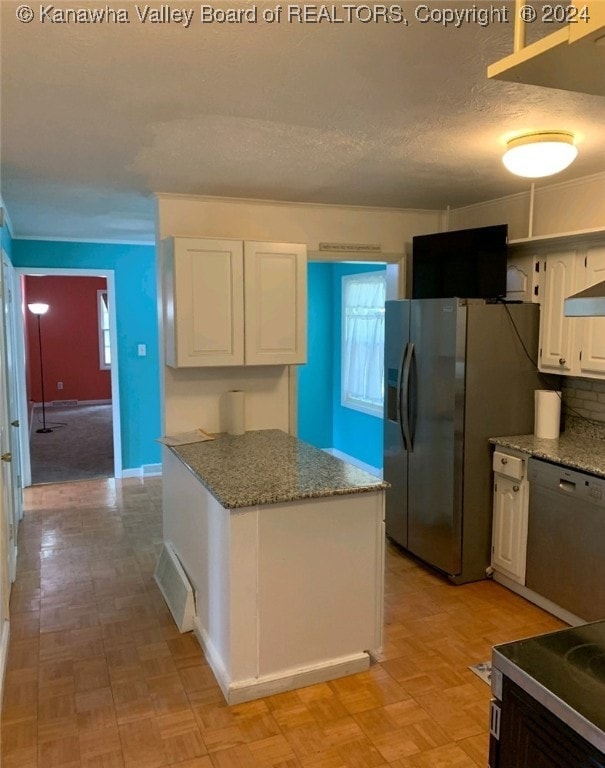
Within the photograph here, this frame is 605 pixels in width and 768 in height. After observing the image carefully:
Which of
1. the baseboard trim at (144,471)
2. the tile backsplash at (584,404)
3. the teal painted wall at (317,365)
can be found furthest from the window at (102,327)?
the tile backsplash at (584,404)

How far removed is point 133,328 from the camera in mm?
5922

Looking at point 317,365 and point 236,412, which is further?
point 317,365

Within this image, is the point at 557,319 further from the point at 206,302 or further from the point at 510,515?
the point at 206,302

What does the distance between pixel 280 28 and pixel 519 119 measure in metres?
1.17

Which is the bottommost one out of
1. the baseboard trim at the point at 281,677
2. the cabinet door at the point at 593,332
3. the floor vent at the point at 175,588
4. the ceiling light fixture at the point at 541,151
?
the baseboard trim at the point at 281,677

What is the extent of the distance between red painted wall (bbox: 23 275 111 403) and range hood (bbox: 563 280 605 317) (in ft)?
31.1

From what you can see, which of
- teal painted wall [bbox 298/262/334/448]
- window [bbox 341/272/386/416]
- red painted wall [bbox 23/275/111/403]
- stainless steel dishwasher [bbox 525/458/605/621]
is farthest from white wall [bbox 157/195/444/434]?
red painted wall [bbox 23/275/111/403]

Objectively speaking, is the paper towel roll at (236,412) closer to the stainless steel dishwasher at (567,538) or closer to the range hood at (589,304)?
the stainless steel dishwasher at (567,538)

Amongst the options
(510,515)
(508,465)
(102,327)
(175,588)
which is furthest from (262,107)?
(102,327)

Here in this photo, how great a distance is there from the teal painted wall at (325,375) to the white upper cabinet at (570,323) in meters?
2.70

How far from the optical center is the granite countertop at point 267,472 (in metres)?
2.49

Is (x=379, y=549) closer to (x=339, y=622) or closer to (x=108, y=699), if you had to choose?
(x=339, y=622)

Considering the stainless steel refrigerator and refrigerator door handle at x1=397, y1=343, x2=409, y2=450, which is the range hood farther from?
refrigerator door handle at x1=397, y1=343, x2=409, y2=450

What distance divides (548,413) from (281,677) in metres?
2.12
